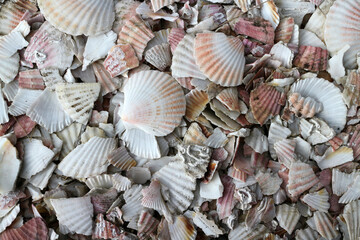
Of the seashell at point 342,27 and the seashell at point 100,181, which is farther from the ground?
the seashell at point 342,27

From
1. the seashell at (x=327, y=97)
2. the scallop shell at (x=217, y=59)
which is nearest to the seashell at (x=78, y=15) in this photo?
the scallop shell at (x=217, y=59)

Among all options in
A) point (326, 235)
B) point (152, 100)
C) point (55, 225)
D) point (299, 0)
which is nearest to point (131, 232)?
point (55, 225)

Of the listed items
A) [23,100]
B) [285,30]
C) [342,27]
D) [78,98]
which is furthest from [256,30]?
[23,100]

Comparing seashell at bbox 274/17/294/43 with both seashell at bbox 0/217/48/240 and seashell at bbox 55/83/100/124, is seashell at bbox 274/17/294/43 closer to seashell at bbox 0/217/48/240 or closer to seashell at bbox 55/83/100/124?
seashell at bbox 55/83/100/124

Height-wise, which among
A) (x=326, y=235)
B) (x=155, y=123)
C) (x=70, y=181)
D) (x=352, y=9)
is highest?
(x=352, y=9)

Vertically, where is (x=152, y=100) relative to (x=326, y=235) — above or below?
above

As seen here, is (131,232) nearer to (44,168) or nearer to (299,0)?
(44,168)

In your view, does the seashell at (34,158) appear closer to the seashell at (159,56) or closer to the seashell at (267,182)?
the seashell at (159,56)
